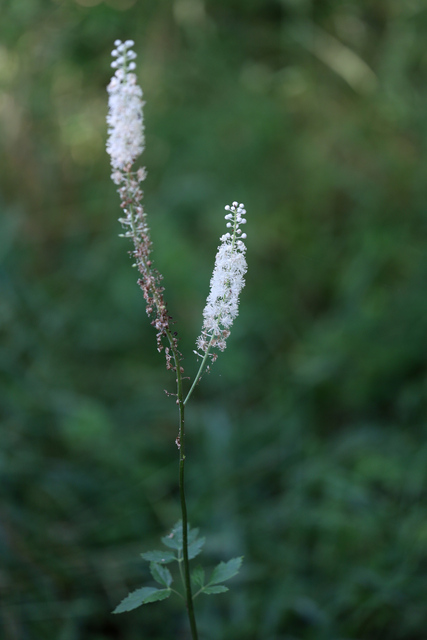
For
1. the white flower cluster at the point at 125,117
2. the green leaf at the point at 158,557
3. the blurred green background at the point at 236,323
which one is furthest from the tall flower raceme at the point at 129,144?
the blurred green background at the point at 236,323

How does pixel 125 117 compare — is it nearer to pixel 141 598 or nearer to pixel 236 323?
pixel 141 598

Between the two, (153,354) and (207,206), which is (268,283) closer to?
(207,206)

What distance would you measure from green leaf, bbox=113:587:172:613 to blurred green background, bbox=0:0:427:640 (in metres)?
1.22

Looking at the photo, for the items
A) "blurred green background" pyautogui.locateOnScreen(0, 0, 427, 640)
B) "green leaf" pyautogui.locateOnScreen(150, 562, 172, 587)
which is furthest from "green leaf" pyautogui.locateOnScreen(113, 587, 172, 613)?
"blurred green background" pyautogui.locateOnScreen(0, 0, 427, 640)

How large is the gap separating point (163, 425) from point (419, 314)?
160cm

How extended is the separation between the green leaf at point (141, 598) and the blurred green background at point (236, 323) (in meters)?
1.22

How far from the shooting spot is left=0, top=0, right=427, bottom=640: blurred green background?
2348 millimetres

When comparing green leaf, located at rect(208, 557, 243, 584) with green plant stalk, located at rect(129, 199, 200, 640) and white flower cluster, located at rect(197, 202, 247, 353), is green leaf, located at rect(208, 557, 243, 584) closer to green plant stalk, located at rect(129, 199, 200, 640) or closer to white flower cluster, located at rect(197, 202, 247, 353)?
green plant stalk, located at rect(129, 199, 200, 640)

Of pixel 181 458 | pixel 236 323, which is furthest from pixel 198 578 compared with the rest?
pixel 236 323

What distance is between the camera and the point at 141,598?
3.47 ft

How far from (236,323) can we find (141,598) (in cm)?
252

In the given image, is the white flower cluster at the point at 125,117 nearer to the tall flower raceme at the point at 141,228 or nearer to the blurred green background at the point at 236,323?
the tall flower raceme at the point at 141,228

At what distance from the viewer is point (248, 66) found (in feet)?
15.1

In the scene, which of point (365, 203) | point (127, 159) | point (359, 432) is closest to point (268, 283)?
point (365, 203)
